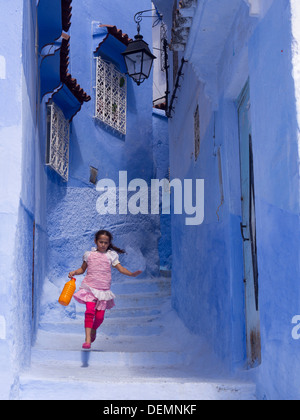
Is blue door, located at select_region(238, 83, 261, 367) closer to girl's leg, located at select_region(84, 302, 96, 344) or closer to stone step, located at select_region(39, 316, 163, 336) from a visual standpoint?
girl's leg, located at select_region(84, 302, 96, 344)

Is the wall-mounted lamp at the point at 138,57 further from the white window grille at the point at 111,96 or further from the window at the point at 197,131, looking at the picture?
the white window grille at the point at 111,96

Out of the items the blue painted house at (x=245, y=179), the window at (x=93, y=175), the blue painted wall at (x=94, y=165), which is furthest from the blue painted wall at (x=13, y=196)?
the window at (x=93, y=175)

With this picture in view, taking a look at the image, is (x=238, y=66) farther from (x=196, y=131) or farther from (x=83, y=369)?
(x=83, y=369)

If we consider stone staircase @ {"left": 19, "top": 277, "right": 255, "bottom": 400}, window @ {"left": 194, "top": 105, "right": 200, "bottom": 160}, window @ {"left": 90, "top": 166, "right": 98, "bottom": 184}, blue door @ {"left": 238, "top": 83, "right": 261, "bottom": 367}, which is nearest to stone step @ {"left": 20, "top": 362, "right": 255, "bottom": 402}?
stone staircase @ {"left": 19, "top": 277, "right": 255, "bottom": 400}

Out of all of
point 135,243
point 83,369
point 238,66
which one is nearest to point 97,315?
point 83,369

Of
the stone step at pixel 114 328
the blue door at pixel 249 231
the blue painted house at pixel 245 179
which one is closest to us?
the blue painted house at pixel 245 179

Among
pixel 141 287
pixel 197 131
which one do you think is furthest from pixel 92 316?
pixel 141 287

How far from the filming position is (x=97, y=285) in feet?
19.2

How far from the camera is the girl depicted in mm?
5680

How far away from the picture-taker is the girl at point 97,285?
18.6ft

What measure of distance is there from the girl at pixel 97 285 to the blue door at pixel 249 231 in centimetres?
143

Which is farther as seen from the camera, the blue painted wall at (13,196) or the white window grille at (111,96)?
the white window grille at (111,96)

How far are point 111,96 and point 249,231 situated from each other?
8027 millimetres
